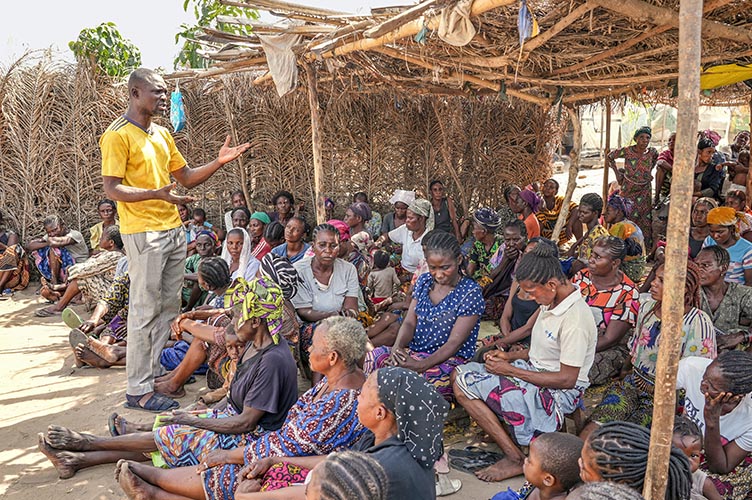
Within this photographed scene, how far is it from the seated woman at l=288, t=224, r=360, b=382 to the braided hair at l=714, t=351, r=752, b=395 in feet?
8.86

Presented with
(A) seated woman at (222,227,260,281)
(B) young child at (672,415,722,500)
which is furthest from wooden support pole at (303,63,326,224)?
(B) young child at (672,415,722,500)

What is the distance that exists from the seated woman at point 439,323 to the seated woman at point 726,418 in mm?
1407

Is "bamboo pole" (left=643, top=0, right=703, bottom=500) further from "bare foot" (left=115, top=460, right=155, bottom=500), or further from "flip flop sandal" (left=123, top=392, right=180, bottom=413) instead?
"flip flop sandal" (left=123, top=392, right=180, bottom=413)

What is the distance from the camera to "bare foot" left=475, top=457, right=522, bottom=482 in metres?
3.46

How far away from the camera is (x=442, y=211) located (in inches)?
332

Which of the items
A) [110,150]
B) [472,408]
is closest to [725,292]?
[472,408]

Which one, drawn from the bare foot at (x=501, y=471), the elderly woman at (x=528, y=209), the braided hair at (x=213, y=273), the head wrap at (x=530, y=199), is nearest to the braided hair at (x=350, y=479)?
the bare foot at (x=501, y=471)

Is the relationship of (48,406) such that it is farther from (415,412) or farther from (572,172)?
(572,172)

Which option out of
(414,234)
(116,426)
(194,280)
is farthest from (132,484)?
(414,234)

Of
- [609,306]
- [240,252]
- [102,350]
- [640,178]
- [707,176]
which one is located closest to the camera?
[609,306]

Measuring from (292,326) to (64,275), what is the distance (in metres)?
5.32

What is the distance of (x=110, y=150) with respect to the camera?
13.3 ft

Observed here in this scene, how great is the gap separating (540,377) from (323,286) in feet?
6.54

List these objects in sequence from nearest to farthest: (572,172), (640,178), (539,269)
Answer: (539,269), (572,172), (640,178)
